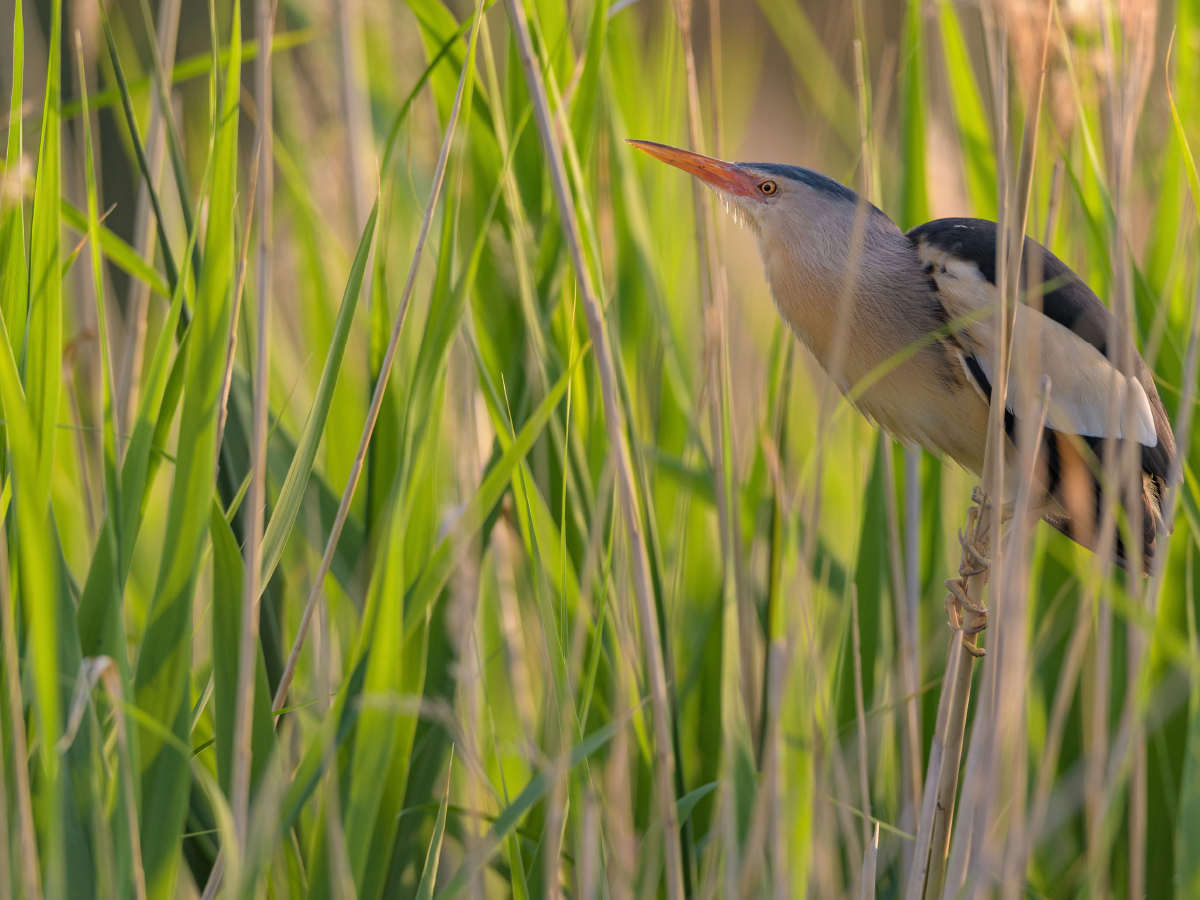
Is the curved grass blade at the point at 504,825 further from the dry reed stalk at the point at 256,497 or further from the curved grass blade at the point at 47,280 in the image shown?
the curved grass blade at the point at 47,280

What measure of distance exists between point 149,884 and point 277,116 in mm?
1519

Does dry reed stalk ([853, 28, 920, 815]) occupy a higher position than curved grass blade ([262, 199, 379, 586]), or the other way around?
curved grass blade ([262, 199, 379, 586])

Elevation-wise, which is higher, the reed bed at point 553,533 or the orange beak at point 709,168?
the orange beak at point 709,168

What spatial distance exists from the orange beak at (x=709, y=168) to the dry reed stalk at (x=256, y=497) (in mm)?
369

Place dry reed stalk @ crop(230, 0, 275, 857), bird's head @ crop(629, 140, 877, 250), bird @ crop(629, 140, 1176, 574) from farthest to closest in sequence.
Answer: bird's head @ crop(629, 140, 877, 250) < bird @ crop(629, 140, 1176, 574) < dry reed stalk @ crop(230, 0, 275, 857)

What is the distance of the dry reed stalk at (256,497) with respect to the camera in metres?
0.64

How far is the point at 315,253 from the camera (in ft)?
4.14

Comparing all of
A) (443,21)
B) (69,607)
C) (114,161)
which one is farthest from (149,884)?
(114,161)

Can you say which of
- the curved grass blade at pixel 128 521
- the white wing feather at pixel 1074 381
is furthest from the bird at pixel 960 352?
the curved grass blade at pixel 128 521

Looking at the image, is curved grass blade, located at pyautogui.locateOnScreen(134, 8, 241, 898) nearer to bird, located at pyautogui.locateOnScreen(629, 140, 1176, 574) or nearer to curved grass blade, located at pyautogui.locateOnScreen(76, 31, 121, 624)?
curved grass blade, located at pyautogui.locateOnScreen(76, 31, 121, 624)

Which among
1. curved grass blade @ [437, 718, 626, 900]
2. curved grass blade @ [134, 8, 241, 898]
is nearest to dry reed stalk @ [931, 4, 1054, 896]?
curved grass blade @ [437, 718, 626, 900]

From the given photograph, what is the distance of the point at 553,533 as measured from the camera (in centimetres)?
99

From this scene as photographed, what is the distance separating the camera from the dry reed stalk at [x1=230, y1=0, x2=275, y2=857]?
0.64 metres

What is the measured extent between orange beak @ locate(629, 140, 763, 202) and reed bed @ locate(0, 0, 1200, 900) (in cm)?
4
